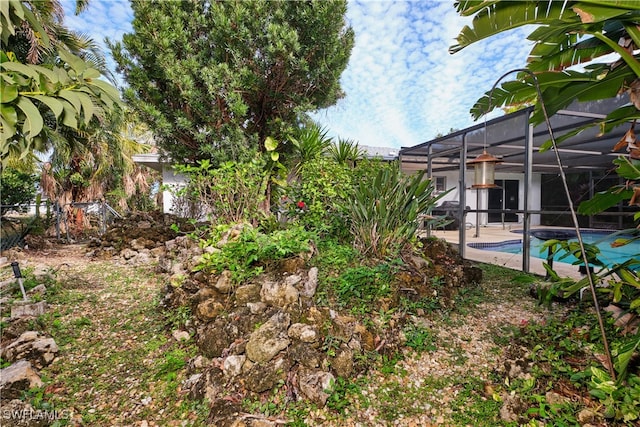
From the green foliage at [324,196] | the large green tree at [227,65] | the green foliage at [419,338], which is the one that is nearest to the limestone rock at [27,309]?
the green foliage at [324,196]

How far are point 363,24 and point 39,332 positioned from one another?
7.09 meters

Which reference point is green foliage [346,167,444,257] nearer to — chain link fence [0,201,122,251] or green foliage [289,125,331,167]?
green foliage [289,125,331,167]

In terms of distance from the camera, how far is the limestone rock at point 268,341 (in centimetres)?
226

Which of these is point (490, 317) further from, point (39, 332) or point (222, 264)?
point (39, 332)

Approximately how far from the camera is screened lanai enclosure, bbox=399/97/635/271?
4.74 m

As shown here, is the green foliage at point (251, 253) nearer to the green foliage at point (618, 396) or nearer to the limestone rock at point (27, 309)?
the limestone rock at point (27, 309)

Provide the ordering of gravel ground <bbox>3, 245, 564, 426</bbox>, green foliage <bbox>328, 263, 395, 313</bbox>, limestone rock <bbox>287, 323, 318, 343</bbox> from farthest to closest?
green foliage <bbox>328, 263, 395, 313</bbox>, limestone rock <bbox>287, 323, 318, 343</bbox>, gravel ground <bbox>3, 245, 564, 426</bbox>

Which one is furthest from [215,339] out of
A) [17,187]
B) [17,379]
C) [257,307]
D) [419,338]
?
[17,187]

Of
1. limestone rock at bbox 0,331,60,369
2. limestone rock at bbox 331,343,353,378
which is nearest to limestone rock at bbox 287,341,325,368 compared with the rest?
limestone rock at bbox 331,343,353,378

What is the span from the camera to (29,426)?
1.76m

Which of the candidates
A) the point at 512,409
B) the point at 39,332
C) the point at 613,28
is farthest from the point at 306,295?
the point at 613,28

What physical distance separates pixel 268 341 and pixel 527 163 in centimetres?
507

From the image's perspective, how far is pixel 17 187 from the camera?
870 cm

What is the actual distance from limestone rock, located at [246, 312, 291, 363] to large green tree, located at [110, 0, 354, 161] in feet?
13.5
